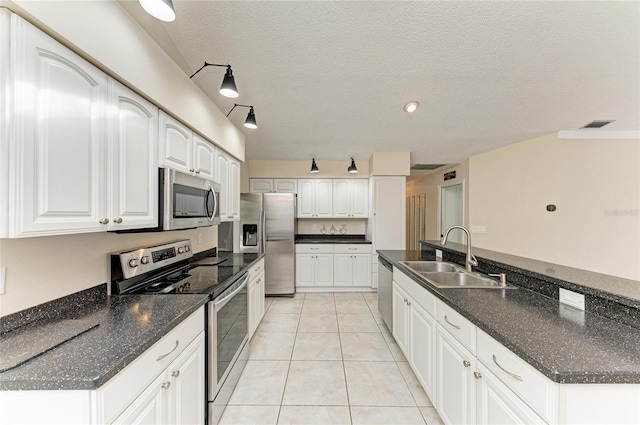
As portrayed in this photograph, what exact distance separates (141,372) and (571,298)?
2084 millimetres

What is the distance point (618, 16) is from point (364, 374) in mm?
3386

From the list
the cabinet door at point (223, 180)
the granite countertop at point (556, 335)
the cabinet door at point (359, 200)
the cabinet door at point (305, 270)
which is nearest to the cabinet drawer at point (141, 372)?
the cabinet door at point (223, 180)

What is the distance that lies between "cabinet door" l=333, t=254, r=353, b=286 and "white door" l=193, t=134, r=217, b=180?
2.83 metres

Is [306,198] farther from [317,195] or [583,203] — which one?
[583,203]

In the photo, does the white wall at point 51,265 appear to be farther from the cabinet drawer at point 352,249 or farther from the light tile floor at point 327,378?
the cabinet drawer at point 352,249

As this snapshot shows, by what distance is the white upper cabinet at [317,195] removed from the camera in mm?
4906

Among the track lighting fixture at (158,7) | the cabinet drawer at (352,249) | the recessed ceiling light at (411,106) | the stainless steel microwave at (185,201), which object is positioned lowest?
the cabinet drawer at (352,249)

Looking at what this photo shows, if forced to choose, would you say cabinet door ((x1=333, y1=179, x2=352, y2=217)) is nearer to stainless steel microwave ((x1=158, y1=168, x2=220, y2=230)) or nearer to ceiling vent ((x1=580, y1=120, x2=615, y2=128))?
stainless steel microwave ((x1=158, y1=168, x2=220, y2=230))

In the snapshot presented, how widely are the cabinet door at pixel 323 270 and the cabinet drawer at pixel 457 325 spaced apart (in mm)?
3001

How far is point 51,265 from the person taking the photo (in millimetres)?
1206

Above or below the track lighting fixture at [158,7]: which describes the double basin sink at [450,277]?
below

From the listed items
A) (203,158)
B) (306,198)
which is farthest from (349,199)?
(203,158)

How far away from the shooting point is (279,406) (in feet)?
5.97

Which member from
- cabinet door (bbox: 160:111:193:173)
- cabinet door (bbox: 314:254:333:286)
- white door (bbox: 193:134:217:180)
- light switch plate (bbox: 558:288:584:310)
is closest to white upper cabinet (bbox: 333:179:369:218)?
cabinet door (bbox: 314:254:333:286)
